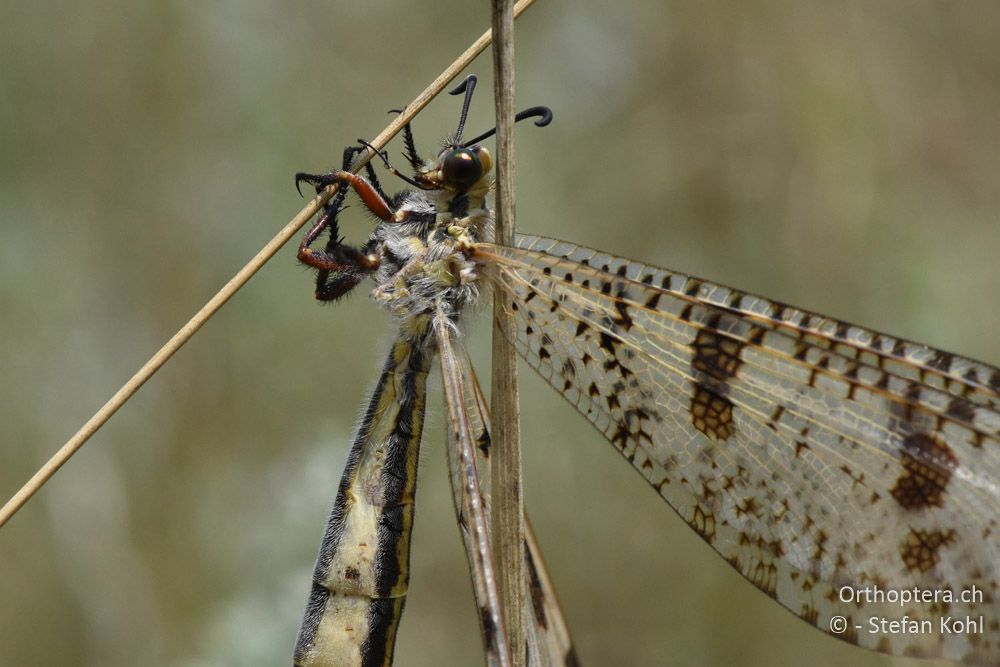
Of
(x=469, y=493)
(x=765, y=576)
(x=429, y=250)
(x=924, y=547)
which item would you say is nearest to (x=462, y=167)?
(x=429, y=250)

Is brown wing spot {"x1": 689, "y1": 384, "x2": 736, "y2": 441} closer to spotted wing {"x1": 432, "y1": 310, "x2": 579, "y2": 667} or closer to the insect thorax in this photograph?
spotted wing {"x1": 432, "y1": 310, "x2": 579, "y2": 667}

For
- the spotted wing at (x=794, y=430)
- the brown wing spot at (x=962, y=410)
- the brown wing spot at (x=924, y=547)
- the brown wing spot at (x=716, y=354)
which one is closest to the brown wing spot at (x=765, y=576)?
the spotted wing at (x=794, y=430)

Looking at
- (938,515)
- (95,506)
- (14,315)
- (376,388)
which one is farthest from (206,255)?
(938,515)

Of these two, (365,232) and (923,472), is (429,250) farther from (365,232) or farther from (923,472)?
(365,232)

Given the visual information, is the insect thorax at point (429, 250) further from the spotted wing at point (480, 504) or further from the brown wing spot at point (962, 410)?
the brown wing spot at point (962, 410)

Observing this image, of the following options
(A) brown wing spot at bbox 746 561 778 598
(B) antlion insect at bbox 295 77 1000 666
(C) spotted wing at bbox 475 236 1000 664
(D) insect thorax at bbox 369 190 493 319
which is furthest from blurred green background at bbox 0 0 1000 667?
(A) brown wing spot at bbox 746 561 778 598

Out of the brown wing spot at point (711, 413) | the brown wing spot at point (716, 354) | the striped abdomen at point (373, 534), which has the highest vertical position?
the brown wing spot at point (716, 354)

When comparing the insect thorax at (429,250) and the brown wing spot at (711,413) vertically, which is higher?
the insect thorax at (429,250)
